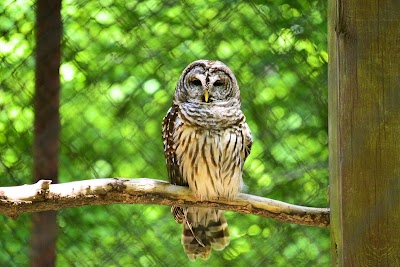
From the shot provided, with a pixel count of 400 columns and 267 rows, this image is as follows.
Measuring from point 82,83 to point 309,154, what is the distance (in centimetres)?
105

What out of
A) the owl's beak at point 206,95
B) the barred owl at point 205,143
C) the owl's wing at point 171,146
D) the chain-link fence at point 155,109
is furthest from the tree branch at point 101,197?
the chain-link fence at point 155,109

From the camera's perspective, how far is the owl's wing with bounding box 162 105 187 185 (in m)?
2.66

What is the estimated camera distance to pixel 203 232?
2.75 metres

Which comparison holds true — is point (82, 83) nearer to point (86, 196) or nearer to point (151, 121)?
point (151, 121)

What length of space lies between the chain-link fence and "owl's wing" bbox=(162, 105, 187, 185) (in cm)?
34

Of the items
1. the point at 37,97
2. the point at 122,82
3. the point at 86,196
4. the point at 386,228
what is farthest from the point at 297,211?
the point at 122,82

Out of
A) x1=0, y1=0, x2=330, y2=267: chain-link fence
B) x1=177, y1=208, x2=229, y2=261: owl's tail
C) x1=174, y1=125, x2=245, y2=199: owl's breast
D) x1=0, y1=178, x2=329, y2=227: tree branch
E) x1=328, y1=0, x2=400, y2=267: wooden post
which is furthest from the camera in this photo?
x1=0, y1=0, x2=330, y2=267: chain-link fence

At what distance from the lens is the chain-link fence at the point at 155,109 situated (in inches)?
117

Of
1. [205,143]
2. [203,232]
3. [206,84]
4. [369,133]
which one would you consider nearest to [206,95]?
[206,84]

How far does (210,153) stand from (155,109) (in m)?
0.53

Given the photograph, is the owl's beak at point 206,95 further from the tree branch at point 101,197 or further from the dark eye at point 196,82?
the tree branch at point 101,197

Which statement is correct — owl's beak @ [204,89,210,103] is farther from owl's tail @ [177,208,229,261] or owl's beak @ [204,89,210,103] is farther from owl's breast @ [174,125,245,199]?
owl's tail @ [177,208,229,261]

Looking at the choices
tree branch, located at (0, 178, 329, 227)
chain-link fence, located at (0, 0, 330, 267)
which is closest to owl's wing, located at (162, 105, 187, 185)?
chain-link fence, located at (0, 0, 330, 267)

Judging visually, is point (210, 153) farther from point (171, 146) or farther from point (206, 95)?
point (206, 95)
